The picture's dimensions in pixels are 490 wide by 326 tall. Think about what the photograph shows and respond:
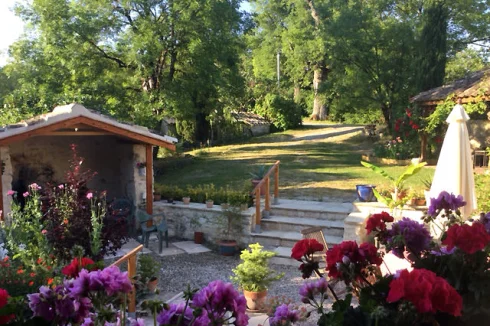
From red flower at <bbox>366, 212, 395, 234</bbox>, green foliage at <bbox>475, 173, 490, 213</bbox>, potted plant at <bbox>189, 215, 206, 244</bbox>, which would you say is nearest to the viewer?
red flower at <bbox>366, 212, 395, 234</bbox>

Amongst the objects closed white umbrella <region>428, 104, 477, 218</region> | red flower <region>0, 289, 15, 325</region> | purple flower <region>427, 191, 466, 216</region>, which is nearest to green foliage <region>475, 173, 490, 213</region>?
closed white umbrella <region>428, 104, 477, 218</region>

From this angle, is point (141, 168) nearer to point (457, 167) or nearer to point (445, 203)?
point (457, 167)

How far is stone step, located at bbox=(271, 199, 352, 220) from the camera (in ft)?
32.7

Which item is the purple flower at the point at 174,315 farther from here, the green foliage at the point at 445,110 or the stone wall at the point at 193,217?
the green foliage at the point at 445,110

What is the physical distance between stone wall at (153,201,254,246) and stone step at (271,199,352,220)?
833 mm

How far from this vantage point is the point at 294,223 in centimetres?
980

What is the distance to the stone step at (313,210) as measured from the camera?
997cm

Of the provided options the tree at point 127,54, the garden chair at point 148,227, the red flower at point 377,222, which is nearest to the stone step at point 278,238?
the garden chair at point 148,227

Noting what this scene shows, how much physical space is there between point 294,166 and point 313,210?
6.43 metres

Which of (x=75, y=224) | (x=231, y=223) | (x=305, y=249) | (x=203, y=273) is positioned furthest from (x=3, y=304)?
(x=231, y=223)

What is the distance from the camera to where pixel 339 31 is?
20500 millimetres

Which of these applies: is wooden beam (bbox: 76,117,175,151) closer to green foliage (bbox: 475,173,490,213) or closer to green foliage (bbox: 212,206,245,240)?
green foliage (bbox: 212,206,245,240)

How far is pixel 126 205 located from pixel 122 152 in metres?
1.69

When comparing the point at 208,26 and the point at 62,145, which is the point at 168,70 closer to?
the point at 208,26
